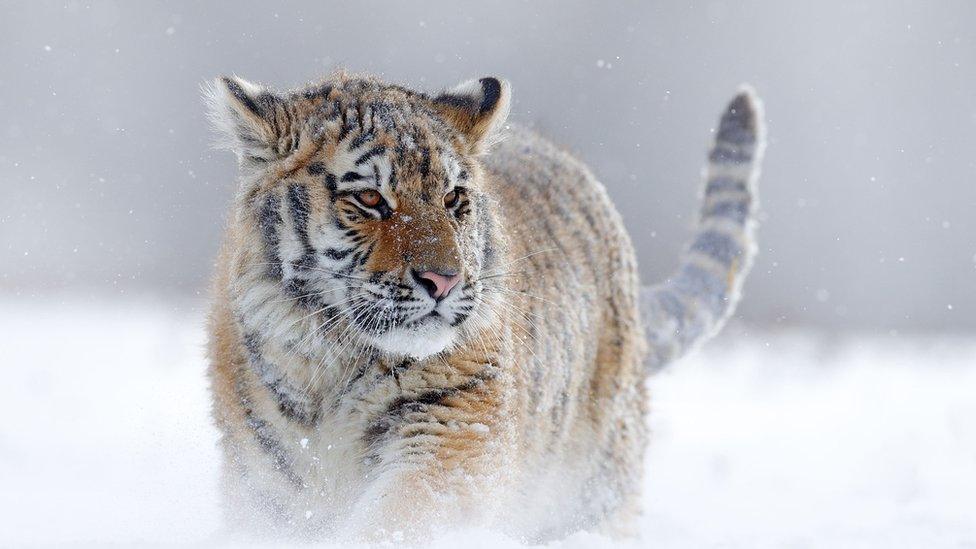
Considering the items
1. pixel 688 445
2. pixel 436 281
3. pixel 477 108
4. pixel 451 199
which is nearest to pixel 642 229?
pixel 688 445

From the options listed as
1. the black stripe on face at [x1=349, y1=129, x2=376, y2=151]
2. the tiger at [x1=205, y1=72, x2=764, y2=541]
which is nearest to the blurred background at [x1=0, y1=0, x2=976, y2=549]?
the tiger at [x1=205, y1=72, x2=764, y2=541]

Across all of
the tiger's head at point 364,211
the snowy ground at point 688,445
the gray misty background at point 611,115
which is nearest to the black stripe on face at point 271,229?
the tiger's head at point 364,211

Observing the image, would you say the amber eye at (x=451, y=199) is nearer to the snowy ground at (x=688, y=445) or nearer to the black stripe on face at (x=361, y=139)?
the black stripe on face at (x=361, y=139)

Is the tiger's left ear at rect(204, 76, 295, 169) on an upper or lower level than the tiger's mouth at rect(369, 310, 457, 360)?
upper

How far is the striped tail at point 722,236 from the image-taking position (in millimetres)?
7145

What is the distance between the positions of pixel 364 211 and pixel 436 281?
1.31 feet

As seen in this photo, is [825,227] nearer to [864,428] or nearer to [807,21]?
[807,21]

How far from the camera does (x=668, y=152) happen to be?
34.6 m

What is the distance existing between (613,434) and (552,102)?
89.0 feet

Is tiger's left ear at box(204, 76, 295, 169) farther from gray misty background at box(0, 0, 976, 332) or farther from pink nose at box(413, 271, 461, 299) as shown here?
gray misty background at box(0, 0, 976, 332)

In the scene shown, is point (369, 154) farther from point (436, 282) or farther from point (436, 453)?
point (436, 453)

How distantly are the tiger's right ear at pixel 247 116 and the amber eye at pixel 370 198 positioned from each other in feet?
1.34

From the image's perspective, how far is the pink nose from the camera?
13.8 feet

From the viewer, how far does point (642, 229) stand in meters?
28.3
